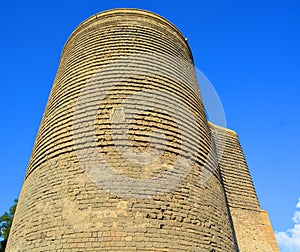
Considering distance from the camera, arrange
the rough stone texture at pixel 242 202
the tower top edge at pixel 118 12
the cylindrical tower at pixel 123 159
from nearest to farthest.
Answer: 1. the cylindrical tower at pixel 123 159
2. the tower top edge at pixel 118 12
3. the rough stone texture at pixel 242 202

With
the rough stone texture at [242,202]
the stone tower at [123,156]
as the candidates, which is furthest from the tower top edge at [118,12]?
the rough stone texture at [242,202]

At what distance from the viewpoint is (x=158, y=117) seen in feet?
23.5

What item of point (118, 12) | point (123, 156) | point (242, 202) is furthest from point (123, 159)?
point (242, 202)

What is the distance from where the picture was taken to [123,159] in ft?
20.4

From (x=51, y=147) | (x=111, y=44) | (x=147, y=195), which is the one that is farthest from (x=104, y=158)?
(x=111, y=44)

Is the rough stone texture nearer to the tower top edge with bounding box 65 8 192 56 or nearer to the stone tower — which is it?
the stone tower

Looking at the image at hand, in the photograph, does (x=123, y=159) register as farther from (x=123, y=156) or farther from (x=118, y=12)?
(x=118, y=12)

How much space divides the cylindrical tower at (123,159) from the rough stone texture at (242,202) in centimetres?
416

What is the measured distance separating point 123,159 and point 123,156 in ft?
0.26

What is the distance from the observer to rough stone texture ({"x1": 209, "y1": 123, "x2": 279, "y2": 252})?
11.2 m

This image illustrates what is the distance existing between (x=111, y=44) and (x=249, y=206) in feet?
30.2

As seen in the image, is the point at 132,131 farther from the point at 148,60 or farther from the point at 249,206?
the point at 249,206

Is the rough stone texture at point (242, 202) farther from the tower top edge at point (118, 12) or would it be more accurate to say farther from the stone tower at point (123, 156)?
the tower top edge at point (118, 12)

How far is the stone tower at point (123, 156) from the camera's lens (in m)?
5.52
